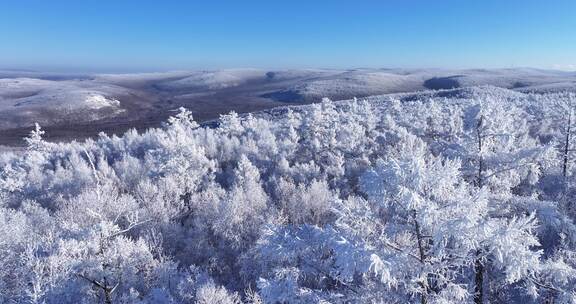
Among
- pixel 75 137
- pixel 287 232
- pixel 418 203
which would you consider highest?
pixel 418 203

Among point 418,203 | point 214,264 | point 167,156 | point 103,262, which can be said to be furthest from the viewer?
point 167,156

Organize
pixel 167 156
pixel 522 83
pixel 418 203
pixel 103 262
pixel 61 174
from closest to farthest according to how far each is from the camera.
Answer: pixel 418 203
pixel 103 262
pixel 167 156
pixel 61 174
pixel 522 83

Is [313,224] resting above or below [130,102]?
above

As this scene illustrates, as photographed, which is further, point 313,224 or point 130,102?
point 130,102

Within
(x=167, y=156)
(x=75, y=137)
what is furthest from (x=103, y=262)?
(x=75, y=137)

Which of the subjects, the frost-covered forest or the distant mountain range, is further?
the distant mountain range

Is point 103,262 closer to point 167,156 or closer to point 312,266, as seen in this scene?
point 312,266

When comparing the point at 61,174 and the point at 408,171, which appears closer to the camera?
the point at 408,171

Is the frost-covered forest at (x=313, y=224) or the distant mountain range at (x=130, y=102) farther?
the distant mountain range at (x=130, y=102)
